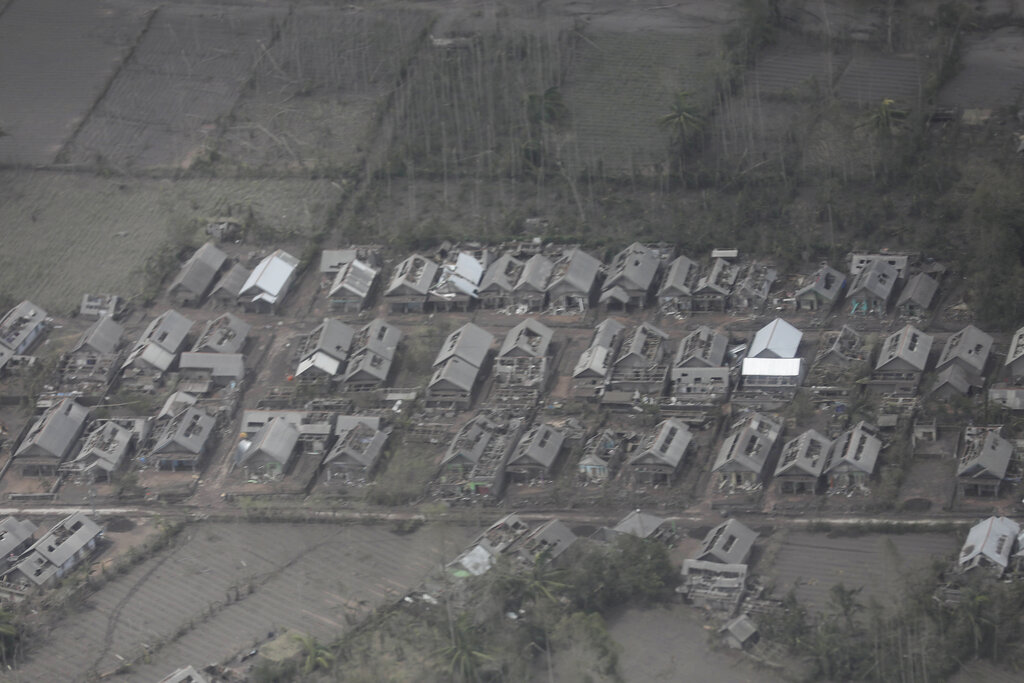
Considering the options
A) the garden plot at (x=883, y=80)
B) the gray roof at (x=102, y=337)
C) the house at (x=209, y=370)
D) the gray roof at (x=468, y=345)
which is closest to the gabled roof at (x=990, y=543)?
the gray roof at (x=468, y=345)

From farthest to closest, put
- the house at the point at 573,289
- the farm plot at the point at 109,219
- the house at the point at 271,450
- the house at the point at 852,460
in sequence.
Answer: the farm plot at the point at 109,219
the house at the point at 573,289
the house at the point at 271,450
the house at the point at 852,460

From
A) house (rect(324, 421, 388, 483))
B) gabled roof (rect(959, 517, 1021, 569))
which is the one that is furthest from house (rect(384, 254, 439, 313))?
gabled roof (rect(959, 517, 1021, 569))

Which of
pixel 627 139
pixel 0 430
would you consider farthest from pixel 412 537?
pixel 627 139

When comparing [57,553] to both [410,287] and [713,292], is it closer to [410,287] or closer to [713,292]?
[410,287]

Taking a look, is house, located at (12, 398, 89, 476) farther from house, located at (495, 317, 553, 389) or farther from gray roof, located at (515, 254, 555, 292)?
gray roof, located at (515, 254, 555, 292)

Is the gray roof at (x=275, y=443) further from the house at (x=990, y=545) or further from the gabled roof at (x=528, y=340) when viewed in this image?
the house at (x=990, y=545)

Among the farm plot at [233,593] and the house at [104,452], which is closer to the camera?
the farm plot at [233,593]

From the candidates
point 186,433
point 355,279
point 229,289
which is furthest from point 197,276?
point 186,433
